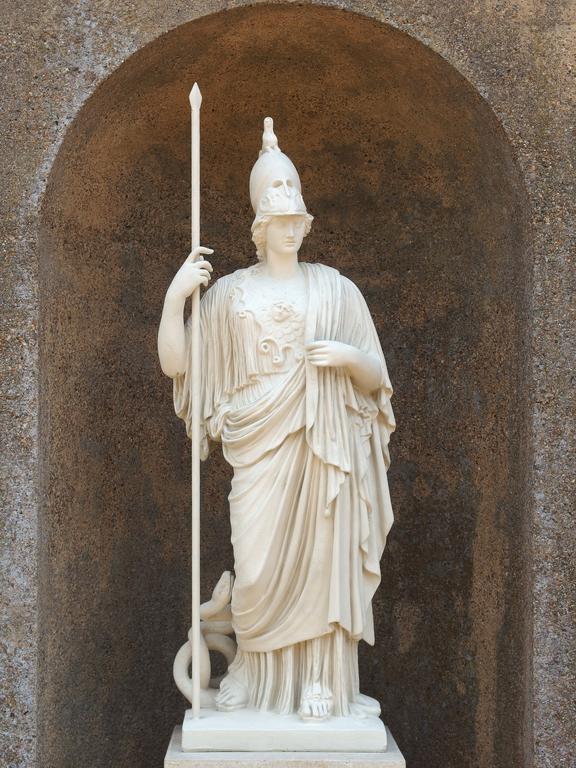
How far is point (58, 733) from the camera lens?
5.73 m

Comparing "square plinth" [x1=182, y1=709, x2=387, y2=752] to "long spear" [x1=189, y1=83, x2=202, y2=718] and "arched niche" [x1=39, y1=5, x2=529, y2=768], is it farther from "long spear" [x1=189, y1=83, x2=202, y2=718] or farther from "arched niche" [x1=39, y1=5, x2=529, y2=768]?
"arched niche" [x1=39, y1=5, x2=529, y2=768]

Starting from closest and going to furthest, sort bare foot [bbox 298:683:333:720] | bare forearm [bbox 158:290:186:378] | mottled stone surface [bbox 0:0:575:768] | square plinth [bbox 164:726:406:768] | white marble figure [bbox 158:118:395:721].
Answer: square plinth [bbox 164:726:406:768] < bare foot [bbox 298:683:333:720] < white marble figure [bbox 158:118:395:721] < bare forearm [bbox 158:290:186:378] < mottled stone surface [bbox 0:0:575:768]

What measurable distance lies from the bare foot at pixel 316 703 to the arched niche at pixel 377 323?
3.32 feet

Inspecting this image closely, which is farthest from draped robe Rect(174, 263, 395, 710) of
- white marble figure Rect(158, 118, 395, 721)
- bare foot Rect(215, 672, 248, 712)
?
bare foot Rect(215, 672, 248, 712)

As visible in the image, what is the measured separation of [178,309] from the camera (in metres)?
5.30

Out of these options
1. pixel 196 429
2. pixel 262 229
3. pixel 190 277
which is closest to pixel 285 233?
pixel 262 229

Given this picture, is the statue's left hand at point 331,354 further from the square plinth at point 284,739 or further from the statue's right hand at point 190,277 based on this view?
the square plinth at point 284,739

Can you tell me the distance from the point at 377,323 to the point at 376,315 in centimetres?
4

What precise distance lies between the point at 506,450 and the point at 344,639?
133 cm

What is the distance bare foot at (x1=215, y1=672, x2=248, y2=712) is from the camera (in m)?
5.23

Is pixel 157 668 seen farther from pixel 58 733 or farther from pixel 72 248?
pixel 72 248

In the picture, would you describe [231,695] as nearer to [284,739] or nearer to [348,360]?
[284,739]

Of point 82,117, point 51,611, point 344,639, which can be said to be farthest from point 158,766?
point 82,117

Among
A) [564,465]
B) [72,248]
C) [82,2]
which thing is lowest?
[564,465]
